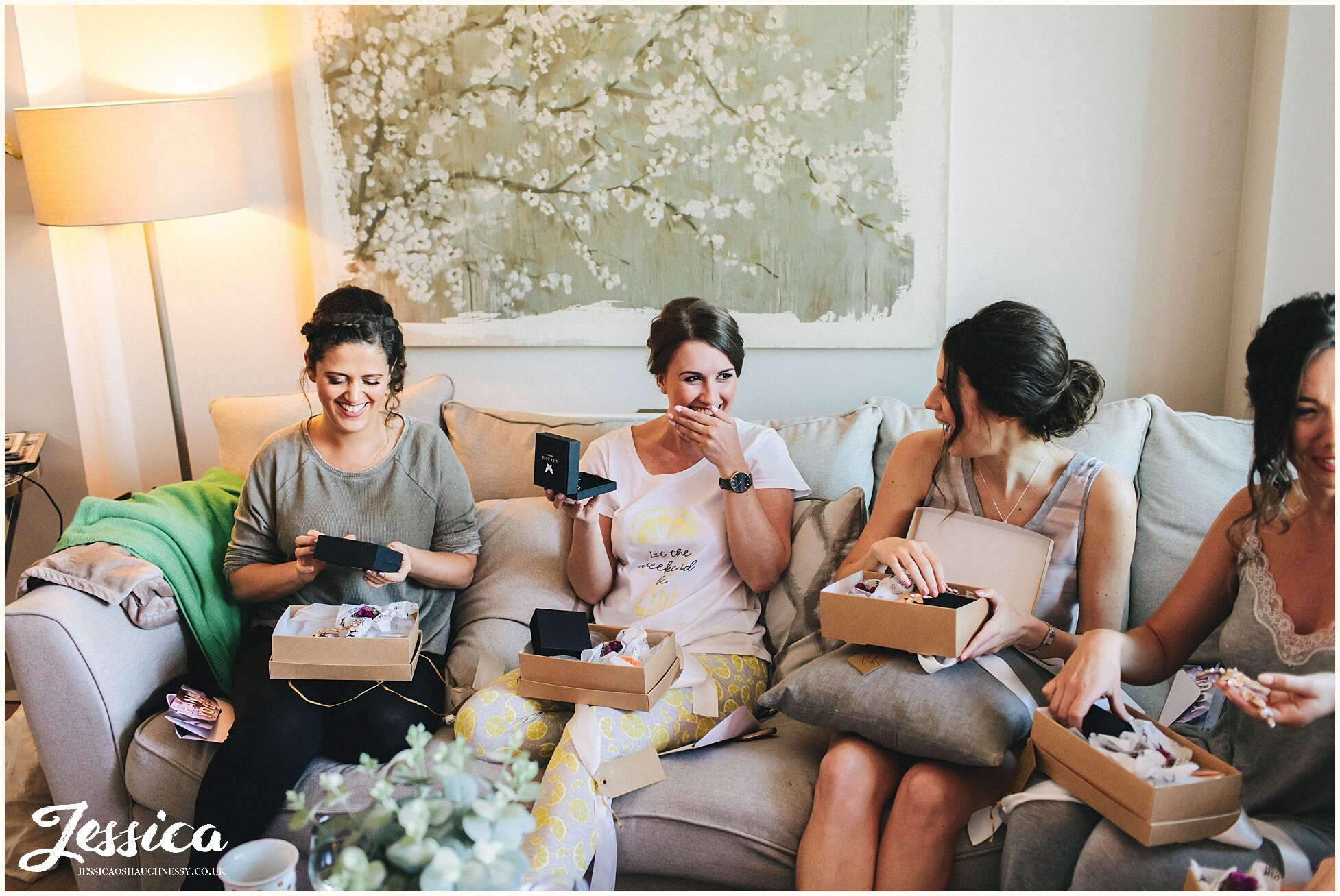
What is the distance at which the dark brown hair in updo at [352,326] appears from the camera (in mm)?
1834

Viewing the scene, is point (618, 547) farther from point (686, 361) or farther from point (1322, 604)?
point (1322, 604)

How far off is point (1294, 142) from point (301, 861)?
8.13 ft

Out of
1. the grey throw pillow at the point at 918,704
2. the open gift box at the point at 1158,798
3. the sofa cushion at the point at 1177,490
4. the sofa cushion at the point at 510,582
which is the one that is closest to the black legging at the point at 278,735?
the sofa cushion at the point at 510,582

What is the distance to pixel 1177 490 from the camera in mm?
1934

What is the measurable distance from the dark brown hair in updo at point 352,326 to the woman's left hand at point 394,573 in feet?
1.05

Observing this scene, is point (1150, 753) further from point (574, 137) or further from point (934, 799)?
point (574, 137)

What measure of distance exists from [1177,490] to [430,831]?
1.60 meters

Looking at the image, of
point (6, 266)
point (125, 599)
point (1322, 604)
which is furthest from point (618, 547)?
point (6, 266)

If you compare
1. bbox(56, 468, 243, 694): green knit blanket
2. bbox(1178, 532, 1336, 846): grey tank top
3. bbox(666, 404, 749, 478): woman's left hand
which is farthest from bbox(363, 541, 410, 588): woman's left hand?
bbox(1178, 532, 1336, 846): grey tank top

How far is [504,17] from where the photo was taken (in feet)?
8.09

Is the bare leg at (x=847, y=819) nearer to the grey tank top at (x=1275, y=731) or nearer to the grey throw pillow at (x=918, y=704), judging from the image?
the grey throw pillow at (x=918, y=704)

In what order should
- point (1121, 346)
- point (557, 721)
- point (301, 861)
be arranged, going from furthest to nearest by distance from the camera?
point (1121, 346) < point (557, 721) < point (301, 861)

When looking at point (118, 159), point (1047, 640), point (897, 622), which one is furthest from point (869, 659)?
point (118, 159)

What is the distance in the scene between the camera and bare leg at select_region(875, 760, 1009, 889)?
1.44 m
